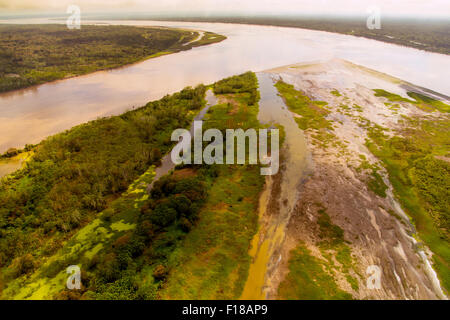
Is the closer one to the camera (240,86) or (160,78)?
(240,86)

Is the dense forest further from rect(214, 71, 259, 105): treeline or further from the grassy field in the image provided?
rect(214, 71, 259, 105): treeline

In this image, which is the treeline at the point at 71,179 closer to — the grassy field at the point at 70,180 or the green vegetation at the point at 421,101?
the grassy field at the point at 70,180

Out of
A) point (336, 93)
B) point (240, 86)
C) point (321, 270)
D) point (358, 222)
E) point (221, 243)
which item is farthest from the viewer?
point (240, 86)

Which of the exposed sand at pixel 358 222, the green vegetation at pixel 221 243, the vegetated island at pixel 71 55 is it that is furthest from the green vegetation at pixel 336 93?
the vegetated island at pixel 71 55

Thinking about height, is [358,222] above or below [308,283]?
above

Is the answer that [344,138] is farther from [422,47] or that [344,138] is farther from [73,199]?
[422,47]

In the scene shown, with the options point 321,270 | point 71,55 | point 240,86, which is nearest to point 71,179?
point 321,270

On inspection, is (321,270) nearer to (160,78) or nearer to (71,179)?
(71,179)
